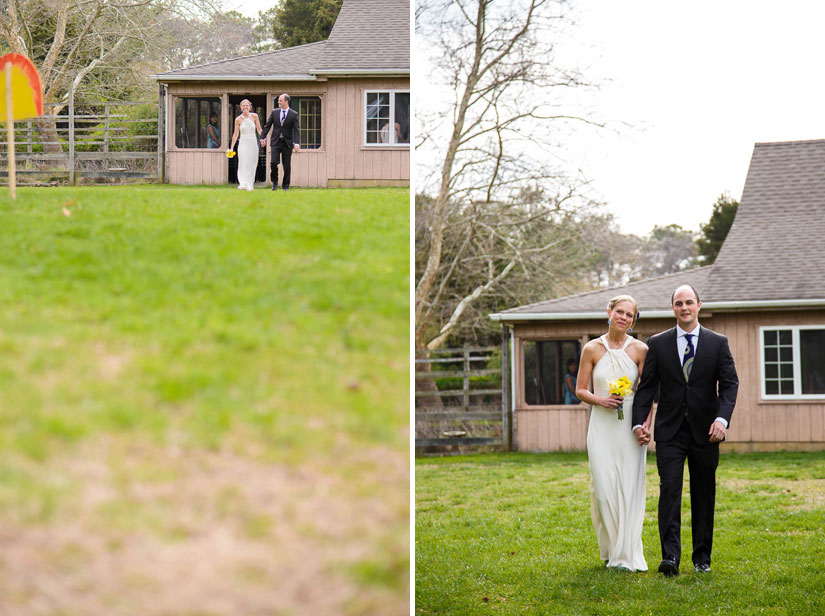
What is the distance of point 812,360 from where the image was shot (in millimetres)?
14055

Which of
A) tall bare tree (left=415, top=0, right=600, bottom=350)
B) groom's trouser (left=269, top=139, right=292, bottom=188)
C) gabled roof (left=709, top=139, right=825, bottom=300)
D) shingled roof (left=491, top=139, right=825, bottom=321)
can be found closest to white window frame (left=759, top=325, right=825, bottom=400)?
shingled roof (left=491, top=139, right=825, bottom=321)

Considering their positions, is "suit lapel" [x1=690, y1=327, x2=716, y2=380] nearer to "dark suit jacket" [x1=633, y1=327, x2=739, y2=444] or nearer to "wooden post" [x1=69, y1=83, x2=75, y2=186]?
"dark suit jacket" [x1=633, y1=327, x2=739, y2=444]

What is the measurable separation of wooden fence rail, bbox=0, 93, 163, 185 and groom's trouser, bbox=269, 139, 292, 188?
83 cm

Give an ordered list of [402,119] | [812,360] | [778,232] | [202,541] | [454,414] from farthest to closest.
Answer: [454,414]
[778,232]
[812,360]
[402,119]
[202,541]

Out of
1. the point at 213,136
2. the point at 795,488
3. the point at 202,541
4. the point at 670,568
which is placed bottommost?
the point at 795,488

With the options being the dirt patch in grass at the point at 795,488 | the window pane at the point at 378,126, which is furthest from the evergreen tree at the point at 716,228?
the window pane at the point at 378,126

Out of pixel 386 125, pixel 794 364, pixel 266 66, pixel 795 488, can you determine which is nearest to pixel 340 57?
pixel 266 66

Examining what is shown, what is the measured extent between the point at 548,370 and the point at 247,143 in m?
9.24

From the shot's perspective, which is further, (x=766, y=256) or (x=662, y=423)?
(x=766, y=256)

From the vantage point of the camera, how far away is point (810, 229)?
14.8 m

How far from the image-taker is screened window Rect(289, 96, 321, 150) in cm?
659

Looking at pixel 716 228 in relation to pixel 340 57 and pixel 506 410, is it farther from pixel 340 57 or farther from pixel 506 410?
pixel 340 57

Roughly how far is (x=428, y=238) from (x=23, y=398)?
45.2ft

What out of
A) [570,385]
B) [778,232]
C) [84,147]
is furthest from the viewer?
[778,232]
